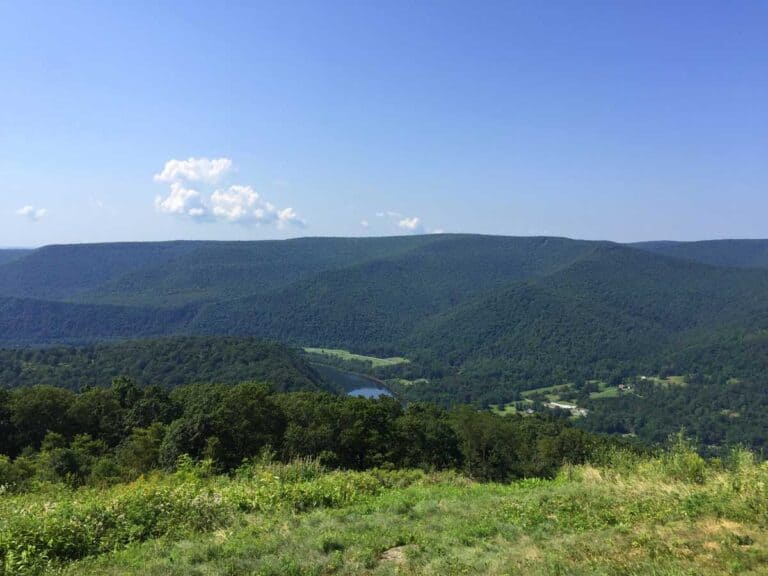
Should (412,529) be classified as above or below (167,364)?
above

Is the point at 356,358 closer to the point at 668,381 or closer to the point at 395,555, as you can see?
the point at 668,381

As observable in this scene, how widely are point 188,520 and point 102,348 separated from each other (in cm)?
11684

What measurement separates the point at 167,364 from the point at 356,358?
86.9m

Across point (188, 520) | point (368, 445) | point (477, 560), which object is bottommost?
point (368, 445)

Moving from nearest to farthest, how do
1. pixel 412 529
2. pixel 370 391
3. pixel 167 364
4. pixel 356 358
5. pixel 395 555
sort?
pixel 395 555
pixel 412 529
pixel 167 364
pixel 370 391
pixel 356 358

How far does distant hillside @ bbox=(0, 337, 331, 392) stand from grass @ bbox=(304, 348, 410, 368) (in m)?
60.8

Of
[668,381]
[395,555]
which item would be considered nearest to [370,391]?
[668,381]

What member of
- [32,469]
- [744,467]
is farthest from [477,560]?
[32,469]

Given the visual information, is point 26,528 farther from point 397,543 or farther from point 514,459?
point 514,459

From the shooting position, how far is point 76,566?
26.3 feet

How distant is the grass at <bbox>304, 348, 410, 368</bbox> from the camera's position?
558 ft

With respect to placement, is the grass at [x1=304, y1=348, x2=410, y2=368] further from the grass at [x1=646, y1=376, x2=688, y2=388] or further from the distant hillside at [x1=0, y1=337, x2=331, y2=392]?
the grass at [x1=646, y1=376, x2=688, y2=388]

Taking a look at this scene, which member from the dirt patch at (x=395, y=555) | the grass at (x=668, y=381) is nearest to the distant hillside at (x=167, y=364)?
the dirt patch at (x=395, y=555)

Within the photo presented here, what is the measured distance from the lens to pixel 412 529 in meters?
9.35
